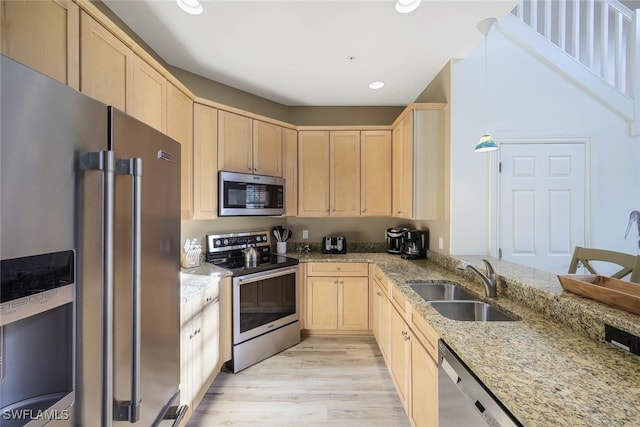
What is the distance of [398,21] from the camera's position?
1.85 meters

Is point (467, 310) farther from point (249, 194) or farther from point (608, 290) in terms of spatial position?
point (249, 194)

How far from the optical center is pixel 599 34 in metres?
2.71

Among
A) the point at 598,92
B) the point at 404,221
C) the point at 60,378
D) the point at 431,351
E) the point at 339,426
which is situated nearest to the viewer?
the point at 60,378

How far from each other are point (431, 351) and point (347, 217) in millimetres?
2172

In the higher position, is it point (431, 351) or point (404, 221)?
point (404, 221)

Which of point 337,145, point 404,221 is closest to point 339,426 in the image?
point 404,221

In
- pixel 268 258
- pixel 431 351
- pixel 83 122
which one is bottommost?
pixel 431 351

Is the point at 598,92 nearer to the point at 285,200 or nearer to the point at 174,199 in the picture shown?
the point at 285,200

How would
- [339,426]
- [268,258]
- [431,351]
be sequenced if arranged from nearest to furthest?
[431,351] → [339,426] → [268,258]

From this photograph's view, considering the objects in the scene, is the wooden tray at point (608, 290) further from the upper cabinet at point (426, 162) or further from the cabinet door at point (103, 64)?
the cabinet door at point (103, 64)

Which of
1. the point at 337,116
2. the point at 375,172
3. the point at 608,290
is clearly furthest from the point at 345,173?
the point at 608,290

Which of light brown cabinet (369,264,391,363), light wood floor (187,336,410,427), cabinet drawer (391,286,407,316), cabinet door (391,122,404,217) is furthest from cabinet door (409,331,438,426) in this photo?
cabinet door (391,122,404,217)

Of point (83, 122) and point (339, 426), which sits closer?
point (83, 122)

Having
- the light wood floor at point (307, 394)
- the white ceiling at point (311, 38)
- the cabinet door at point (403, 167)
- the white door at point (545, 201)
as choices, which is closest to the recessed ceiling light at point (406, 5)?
the white ceiling at point (311, 38)
